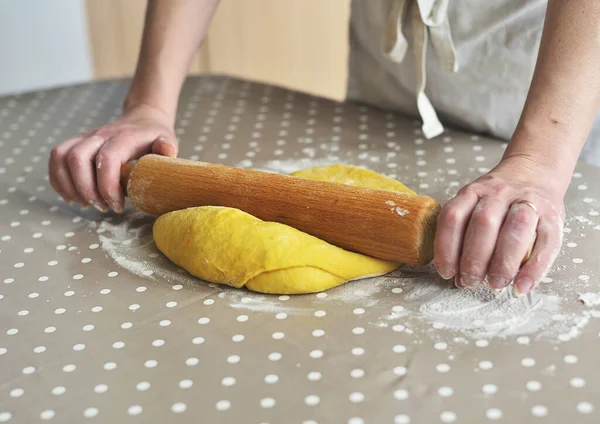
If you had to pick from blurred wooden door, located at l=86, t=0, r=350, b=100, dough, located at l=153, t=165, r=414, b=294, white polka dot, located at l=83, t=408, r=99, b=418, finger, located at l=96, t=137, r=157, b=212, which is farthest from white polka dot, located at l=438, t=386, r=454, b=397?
blurred wooden door, located at l=86, t=0, r=350, b=100

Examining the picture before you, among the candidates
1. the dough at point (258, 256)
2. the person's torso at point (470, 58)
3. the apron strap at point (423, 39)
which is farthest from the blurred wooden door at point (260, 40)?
the dough at point (258, 256)

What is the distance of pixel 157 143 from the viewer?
3.69 ft

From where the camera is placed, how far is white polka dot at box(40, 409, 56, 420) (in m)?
0.68

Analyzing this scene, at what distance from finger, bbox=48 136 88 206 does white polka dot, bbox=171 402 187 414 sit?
50 cm

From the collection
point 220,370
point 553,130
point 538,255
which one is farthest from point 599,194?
point 220,370

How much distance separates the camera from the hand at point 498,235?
2.50 ft

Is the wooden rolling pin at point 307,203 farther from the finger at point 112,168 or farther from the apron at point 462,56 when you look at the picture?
the apron at point 462,56

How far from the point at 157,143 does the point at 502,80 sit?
56cm

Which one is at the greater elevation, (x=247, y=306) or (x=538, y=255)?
(x=538, y=255)

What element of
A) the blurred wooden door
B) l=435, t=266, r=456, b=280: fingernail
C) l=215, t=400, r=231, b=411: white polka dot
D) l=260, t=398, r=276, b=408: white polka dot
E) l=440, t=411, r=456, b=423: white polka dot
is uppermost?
l=435, t=266, r=456, b=280: fingernail

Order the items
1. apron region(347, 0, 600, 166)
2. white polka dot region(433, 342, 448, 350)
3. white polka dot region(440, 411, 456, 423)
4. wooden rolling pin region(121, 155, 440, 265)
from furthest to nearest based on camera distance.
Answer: apron region(347, 0, 600, 166), wooden rolling pin region(121, 155, 440, 265), white polka dot region(433, 342, 448, 350), white polka dot region(440, 411, 456, 423)

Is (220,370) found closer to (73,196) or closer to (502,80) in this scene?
(73,196)

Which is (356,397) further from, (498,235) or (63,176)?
(63,176)

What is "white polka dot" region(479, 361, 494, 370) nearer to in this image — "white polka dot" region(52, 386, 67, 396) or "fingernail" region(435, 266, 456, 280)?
"fingernail" region(435, 266, 456, 280)
